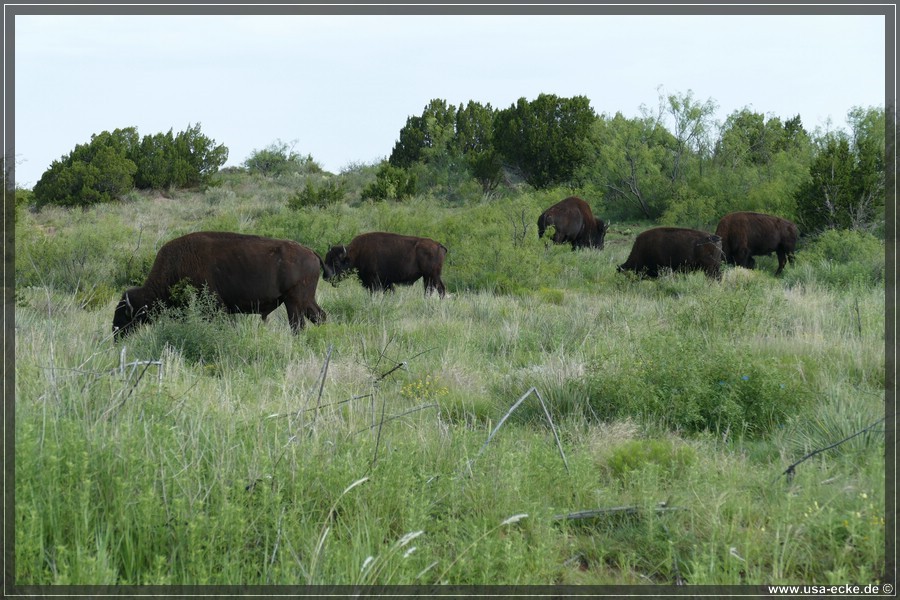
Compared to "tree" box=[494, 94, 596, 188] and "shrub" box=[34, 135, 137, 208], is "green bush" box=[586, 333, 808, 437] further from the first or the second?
"shrub" box=[34, 135, 137, 208]

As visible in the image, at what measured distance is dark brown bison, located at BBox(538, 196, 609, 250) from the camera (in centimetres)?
2245

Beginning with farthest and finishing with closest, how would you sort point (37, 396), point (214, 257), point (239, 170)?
point (239, 170)
point (214, 257)
point (37, 396)

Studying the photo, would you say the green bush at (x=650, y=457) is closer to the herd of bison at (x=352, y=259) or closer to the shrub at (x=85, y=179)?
the herd of bison at (x=352, y=259)

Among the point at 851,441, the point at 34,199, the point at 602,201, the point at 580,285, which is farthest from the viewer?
the point at 34,199

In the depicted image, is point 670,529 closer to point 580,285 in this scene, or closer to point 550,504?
point 550,504

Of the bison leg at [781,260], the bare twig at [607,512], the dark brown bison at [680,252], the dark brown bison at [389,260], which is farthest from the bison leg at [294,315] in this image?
the bison leg at [781,260]

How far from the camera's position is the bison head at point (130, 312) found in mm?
9430

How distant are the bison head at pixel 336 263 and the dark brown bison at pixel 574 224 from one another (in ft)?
28.3

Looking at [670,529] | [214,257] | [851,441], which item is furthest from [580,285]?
[670,529]

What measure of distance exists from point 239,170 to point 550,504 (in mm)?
63745

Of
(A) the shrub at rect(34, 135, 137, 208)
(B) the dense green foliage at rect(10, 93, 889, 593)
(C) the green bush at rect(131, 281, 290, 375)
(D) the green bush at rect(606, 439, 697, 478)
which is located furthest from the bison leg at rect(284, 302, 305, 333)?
(A) the shrub at rect(34, 135, 137, 208)

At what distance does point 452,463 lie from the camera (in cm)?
457

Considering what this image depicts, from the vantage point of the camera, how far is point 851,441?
4906mm

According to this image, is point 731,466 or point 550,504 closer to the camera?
point 550,504
